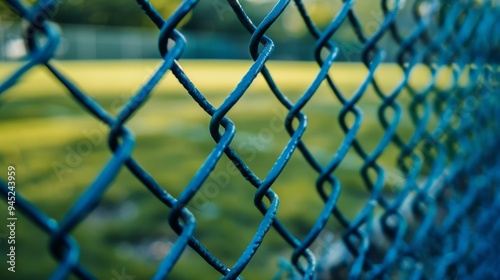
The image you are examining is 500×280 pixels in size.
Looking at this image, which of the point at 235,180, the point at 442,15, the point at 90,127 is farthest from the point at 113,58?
the point at 442,15

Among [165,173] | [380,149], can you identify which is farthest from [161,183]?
[380,149]

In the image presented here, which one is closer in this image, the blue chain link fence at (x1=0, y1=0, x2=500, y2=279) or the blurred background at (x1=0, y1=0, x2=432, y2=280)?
the blue chain link fence at (x1=0, y1=0, x2=500, y2=279)

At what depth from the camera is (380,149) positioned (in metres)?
1.07

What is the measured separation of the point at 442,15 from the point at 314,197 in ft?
6.61

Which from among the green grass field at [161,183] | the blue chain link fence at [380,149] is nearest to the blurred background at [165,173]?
the green grass field at [161,183]

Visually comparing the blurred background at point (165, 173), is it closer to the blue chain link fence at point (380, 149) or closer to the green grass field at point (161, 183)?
the green grass field at point (161, 183)

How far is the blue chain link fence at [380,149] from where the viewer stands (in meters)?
0.52

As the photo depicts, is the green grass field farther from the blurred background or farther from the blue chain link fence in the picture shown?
the blue chain link fence

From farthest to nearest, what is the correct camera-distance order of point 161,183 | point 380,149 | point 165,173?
point 165,173
point 161,183
point 380,149

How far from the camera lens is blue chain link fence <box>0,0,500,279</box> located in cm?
52

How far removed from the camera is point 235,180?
355cm

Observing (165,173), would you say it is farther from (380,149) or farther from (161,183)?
(380,149)

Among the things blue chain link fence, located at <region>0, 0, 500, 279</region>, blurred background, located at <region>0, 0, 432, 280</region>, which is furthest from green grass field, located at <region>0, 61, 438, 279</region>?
blue chain link fence, located at <region>0, 0, 500, 279</region>

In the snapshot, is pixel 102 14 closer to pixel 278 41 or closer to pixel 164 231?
pixel 278 41
